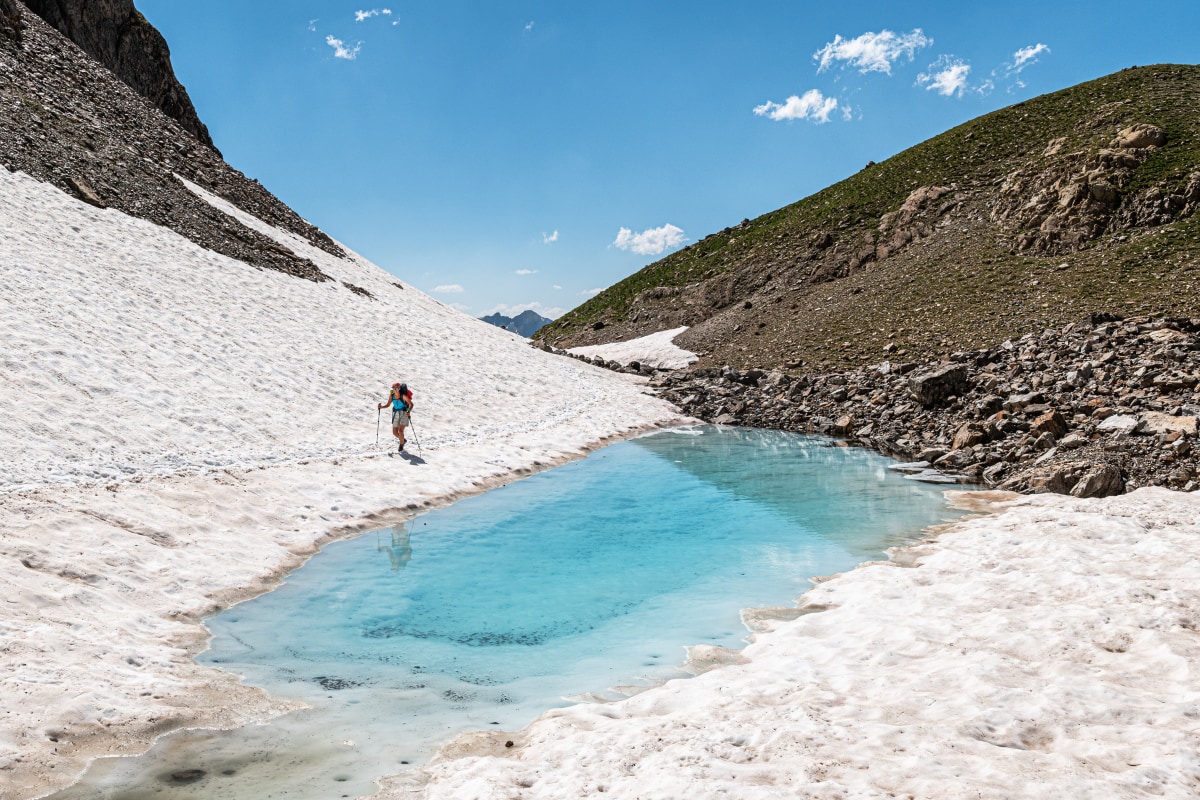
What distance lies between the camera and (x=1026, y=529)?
15164 mm

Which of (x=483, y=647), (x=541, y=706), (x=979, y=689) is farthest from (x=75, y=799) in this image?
(x=979, y=689)

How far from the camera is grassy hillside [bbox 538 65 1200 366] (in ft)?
125

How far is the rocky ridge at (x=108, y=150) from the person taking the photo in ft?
110

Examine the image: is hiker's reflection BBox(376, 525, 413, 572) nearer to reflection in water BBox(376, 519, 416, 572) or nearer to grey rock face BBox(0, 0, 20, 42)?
reflection in water BBox(376, 519, 416, 572)

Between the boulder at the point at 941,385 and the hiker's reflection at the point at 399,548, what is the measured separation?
21.3 m

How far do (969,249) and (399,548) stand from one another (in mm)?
46007

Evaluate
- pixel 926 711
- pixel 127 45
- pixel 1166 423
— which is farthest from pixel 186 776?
pixel 127 45

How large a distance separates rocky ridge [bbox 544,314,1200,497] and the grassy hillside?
4.22 m

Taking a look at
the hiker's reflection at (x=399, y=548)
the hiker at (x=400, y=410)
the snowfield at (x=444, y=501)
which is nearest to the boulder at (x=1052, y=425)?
the snowfield at (x=444, y=501)

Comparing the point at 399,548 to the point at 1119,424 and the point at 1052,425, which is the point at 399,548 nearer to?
the point at 1052,425

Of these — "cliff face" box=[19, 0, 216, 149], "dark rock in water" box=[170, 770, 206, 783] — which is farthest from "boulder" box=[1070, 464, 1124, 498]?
"cliff face" box=[19, 0, 216, 149]

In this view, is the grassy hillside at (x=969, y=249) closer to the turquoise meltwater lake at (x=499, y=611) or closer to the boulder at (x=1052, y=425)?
the boulder at (x=1052, y=425)

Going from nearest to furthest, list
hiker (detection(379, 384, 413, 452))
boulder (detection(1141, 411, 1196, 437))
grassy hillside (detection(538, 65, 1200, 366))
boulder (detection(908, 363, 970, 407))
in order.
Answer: boulder (detection(1141, 411, 1196, 437))
hiker (detection(379, 384, 413, 452))
boulder (detection(908, 363, 970, 407))
grassy hillside (detection(538, 65, 1200, 366))

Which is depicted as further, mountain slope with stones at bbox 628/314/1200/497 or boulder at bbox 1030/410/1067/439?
boulder at bbox 1030/410/1067/439
